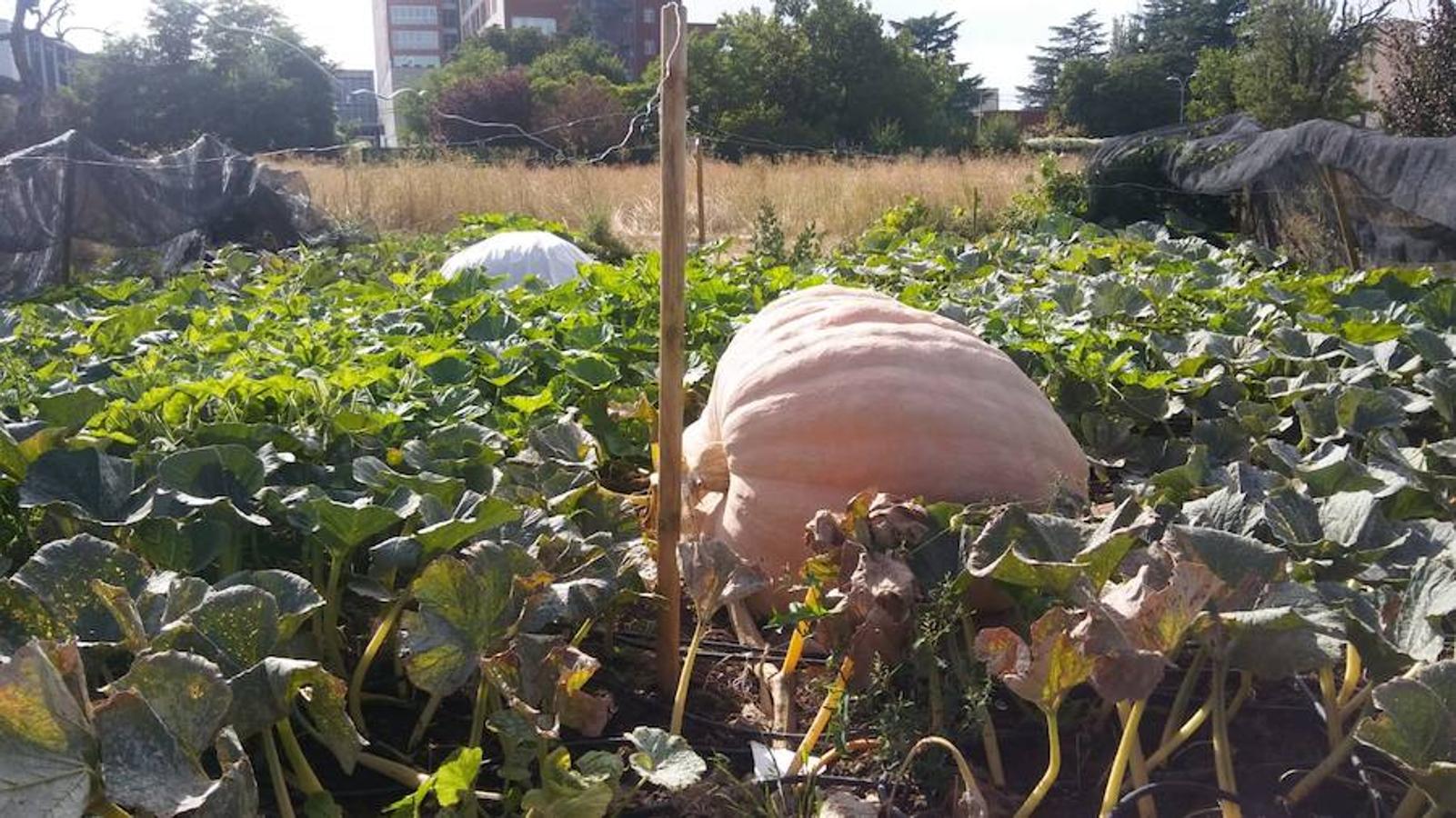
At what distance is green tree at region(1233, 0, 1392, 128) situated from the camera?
16.5 meters

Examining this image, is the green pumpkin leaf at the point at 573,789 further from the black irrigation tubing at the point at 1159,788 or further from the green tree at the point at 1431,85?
the green tree at the point at 1431,85

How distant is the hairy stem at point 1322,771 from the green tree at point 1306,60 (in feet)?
54.3

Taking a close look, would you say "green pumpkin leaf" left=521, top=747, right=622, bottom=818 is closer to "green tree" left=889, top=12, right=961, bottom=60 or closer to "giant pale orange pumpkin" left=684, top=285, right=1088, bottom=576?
"giant pale orange pumpkin" left=684, top=285, right=1088, bottom=576

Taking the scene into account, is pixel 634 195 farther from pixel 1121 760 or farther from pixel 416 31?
pixel 416 31

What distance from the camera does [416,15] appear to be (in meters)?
81.5

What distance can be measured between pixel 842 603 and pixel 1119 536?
0.44 meters

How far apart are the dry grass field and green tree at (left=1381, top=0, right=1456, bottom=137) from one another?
409 cm

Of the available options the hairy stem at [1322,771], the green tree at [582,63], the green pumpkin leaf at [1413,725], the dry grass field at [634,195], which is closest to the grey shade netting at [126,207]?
the dry grass field at [634,195]

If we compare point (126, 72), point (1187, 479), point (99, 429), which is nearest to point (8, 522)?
point (99, 429)

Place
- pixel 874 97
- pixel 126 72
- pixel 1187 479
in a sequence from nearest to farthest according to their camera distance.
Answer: pixel 1187 479, pixel 874 97, pixel 126 72

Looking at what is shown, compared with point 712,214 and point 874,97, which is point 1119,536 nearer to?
point 712,214

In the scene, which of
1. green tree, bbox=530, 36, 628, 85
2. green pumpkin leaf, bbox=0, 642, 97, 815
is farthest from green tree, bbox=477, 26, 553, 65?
green pumpkin leaf, bbox=0, 642, 97, 815

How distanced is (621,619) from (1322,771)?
1333 millimetres

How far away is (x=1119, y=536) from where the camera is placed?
5.19 feet
